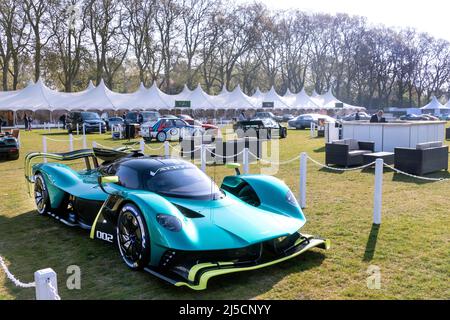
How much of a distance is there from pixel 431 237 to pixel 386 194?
299 cm

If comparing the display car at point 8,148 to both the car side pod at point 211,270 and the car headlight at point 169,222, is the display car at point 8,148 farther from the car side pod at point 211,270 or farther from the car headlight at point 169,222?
the car side pod at point 211,270

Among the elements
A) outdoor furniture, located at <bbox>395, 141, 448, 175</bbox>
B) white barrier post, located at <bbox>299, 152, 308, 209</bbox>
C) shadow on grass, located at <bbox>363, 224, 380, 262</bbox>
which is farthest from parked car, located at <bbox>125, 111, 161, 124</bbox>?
shadow on grass, located at <bbox>363, 224, 380, 262</bbox>

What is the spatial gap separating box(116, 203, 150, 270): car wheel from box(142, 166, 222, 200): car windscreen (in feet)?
1.91

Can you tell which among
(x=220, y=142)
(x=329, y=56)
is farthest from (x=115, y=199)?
(x=329, y=56)

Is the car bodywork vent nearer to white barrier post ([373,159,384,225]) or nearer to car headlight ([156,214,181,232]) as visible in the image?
car headlight ([156,214,181,232])

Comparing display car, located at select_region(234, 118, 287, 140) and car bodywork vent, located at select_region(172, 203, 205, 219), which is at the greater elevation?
display car, located at select_region(234, 118, 287, 140)

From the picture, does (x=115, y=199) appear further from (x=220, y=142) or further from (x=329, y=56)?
(x=329, y=56)

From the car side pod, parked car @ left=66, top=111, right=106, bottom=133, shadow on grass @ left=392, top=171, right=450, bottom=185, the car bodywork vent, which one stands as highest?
parked car @ left=66, top=111, right=106, bottom=133

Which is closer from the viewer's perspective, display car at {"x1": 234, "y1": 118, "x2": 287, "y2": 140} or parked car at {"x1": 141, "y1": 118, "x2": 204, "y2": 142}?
display car at {"x1": 234, "y1": 118, "x2": 287, "y2": 140}

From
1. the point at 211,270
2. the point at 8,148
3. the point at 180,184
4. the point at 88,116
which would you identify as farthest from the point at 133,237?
the point at 88,116

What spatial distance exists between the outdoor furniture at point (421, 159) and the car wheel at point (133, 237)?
874cm

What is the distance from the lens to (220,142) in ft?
45.9

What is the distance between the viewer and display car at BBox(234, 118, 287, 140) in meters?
23.3

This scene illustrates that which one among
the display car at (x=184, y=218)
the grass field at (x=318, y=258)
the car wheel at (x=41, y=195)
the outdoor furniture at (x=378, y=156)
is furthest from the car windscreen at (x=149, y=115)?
the display car at (x=184, y=218)
